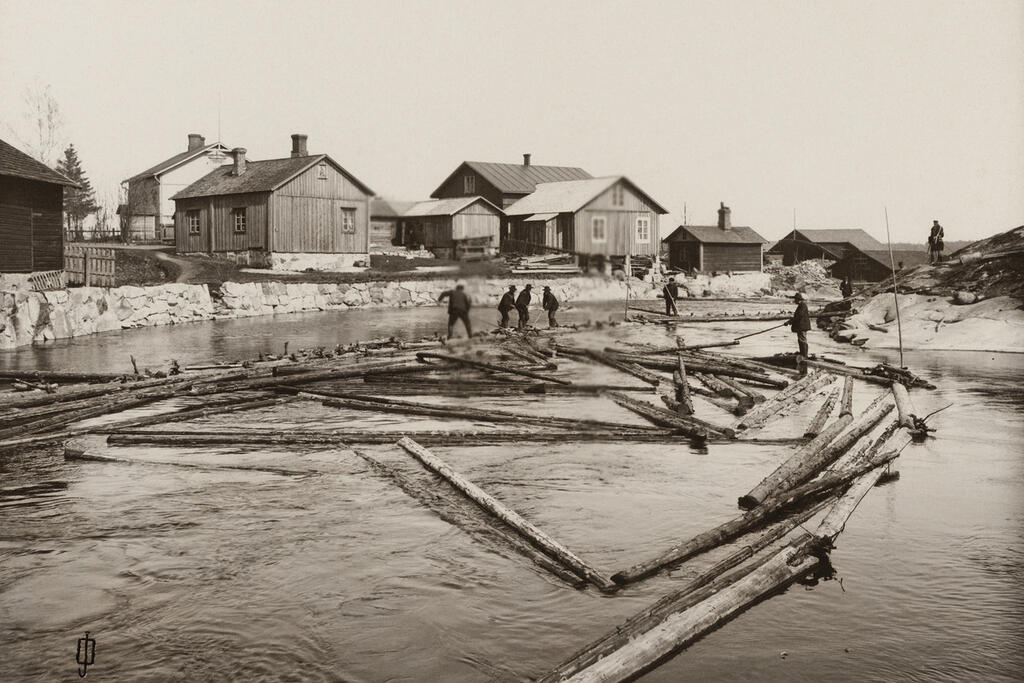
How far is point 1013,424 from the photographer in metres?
18.3

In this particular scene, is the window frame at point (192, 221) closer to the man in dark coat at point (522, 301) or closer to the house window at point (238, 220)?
the house window at point (238, 220)

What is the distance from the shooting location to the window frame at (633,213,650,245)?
541 centimetres

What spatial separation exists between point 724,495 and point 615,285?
7351 mm

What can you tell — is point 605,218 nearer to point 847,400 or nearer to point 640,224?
point 640,224

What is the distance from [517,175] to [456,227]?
8.89ft

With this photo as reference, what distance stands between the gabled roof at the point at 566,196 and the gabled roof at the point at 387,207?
43.1 inches

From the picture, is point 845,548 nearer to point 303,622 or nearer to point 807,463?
point 807,463

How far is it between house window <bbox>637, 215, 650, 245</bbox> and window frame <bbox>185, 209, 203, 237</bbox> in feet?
186

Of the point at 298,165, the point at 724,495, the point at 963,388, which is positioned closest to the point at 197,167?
the point at 298,165

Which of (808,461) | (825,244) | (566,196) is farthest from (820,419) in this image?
(825,244)

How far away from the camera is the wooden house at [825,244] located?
88.9 meters

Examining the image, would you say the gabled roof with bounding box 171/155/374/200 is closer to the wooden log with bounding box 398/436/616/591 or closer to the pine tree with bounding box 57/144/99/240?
the wooden log with bounding box 398/436/616/591

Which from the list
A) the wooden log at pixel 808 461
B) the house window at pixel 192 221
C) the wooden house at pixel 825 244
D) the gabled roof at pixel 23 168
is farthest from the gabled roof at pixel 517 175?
the wooden house at pixel 825 244

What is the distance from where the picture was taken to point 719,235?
7706 cm
